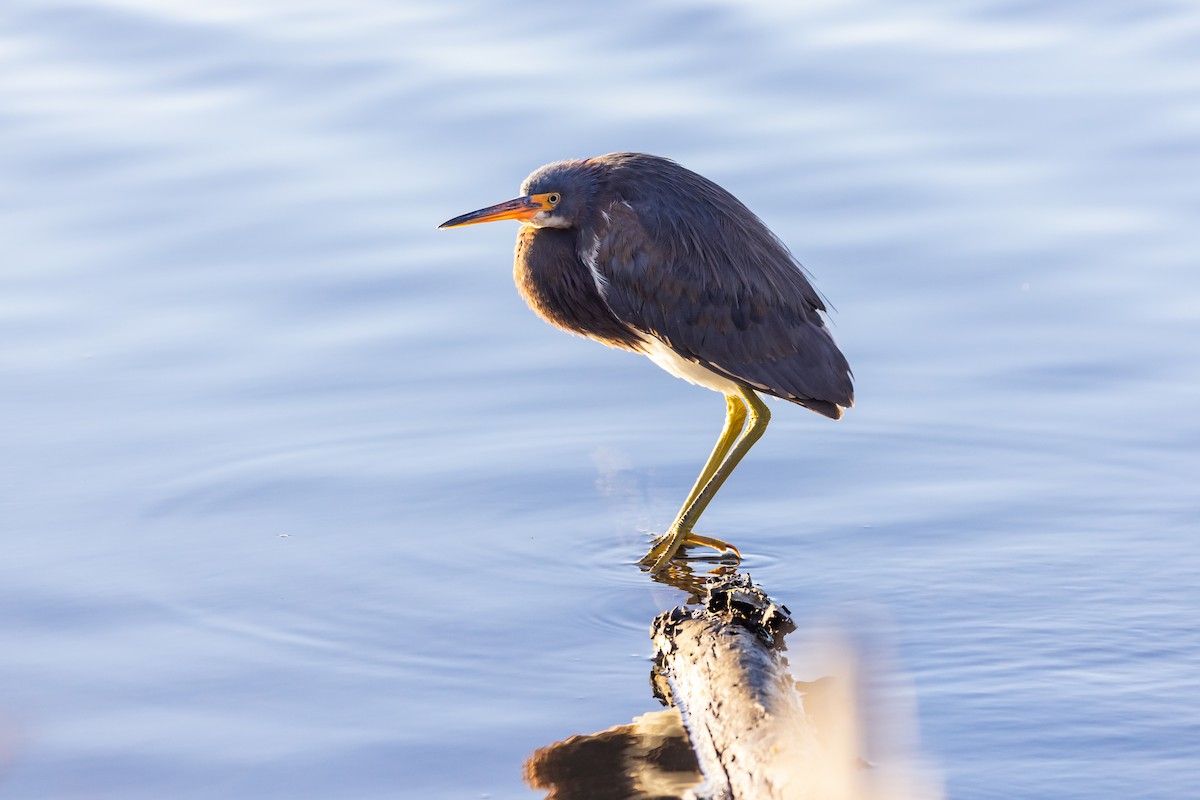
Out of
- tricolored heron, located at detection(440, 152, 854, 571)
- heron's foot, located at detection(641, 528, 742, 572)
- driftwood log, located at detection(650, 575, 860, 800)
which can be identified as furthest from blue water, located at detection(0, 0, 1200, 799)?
tricolored heron, located at detection(440, 152, 854, 571)

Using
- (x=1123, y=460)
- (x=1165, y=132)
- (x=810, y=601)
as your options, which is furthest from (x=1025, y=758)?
(x=1165, y=132)

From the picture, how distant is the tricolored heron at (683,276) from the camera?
638 cm

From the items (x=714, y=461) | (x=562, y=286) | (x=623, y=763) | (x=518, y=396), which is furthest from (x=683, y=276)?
(x=623, y=763)

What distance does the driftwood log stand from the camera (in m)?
4.05

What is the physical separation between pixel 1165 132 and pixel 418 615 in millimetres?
5617

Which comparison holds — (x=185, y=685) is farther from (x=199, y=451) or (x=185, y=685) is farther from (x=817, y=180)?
(x=817, y=180)

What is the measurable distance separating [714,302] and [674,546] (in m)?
0.88

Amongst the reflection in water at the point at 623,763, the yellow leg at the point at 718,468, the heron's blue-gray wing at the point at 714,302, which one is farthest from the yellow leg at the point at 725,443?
the reflection in water at the point at 623,763

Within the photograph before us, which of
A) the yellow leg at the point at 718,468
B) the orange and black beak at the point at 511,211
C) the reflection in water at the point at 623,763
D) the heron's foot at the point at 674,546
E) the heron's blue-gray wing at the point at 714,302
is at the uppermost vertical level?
the orange and black beak at the point at 511,211

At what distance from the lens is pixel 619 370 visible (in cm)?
809

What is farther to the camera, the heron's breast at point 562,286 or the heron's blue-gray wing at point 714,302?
the heron's breast at point 562,286

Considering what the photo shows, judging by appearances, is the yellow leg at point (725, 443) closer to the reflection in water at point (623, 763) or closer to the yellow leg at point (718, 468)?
the yellow leg at point (718, 468)

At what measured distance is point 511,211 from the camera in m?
6.40

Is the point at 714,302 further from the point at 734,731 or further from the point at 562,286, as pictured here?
the point at 734,731
